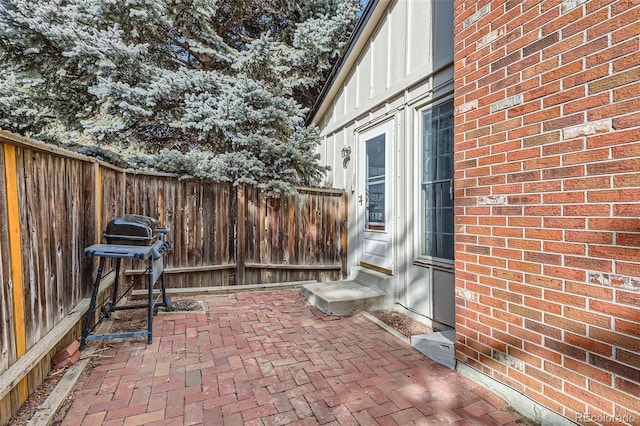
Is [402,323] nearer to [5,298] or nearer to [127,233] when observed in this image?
[127,233]

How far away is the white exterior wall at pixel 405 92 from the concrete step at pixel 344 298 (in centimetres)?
31

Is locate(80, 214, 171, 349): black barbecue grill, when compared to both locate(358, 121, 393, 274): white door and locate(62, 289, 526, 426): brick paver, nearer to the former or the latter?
locate(62, 289, 526, 426): brick paver

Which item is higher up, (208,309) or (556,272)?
(556,272)

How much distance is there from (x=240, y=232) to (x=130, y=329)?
1.99m

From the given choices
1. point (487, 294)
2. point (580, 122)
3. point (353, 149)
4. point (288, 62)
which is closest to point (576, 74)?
point (580, 122)

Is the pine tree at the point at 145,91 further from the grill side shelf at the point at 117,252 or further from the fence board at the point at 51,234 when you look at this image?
the grill side shelf at the point at 117,252

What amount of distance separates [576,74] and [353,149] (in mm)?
3676

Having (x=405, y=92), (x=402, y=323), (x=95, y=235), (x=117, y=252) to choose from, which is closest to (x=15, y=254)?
(x=117, y=252)

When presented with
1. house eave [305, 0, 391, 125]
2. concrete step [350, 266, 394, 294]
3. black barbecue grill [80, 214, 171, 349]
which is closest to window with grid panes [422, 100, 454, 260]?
concrete step [350, 266, 394, 294]

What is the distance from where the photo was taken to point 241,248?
191 inches

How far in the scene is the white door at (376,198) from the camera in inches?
167

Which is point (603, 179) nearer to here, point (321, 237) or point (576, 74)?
point (576, 74)

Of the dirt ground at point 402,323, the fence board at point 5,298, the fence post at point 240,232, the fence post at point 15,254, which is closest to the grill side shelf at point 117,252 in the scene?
the fence post at point 15,254

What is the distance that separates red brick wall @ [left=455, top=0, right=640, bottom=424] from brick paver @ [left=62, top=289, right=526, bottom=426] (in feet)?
1.44
